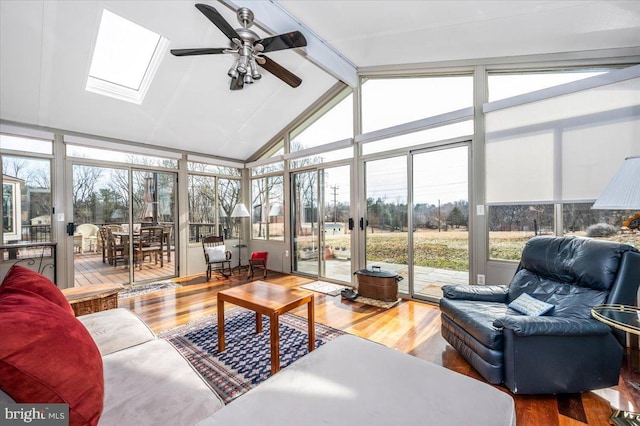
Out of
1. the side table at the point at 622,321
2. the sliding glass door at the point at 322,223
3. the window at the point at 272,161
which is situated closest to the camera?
the side table at the point at 622,321

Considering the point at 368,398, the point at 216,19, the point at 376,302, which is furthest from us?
the point at 376,302

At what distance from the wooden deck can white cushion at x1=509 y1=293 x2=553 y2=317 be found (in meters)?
5.45

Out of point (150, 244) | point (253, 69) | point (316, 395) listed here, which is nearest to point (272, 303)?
point (316, 395)

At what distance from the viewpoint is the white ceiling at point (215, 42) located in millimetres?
2533

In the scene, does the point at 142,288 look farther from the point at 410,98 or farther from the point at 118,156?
the point at 410,98

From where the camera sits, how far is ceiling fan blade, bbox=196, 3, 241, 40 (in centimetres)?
206

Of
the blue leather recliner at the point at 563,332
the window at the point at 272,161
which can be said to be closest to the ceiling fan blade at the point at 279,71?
the window at the point at 272,161

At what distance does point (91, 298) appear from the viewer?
2.74m

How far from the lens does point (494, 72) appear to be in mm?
3422

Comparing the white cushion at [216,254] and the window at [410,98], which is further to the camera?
the white cushion at [216,254]

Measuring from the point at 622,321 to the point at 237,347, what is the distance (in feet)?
9.16

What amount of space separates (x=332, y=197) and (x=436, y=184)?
70.7 inches

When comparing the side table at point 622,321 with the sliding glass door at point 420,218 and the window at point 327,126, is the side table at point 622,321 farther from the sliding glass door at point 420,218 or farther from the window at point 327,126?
the window at point 327,126

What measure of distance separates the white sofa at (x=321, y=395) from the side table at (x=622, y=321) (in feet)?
3.27
